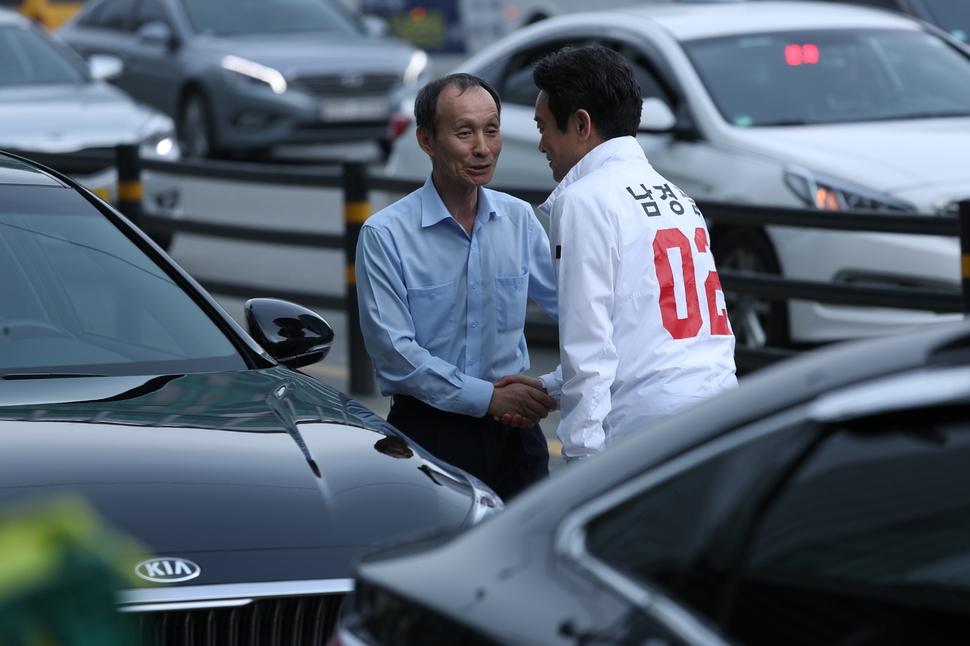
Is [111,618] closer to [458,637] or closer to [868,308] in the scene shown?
[458,637]

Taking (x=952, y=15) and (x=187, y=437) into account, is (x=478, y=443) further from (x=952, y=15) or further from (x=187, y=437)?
(x=952, y=15)

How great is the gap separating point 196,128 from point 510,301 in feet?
41.3

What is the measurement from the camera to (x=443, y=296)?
396 cm

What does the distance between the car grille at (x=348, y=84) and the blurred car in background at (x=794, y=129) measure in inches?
256

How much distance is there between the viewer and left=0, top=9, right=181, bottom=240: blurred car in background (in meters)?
10.3

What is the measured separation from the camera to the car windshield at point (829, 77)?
7.96 m

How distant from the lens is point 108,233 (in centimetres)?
438

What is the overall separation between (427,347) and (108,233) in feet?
3.42

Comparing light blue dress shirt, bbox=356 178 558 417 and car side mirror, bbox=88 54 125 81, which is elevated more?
light blue dress shirt, bbox=356 178 558 417

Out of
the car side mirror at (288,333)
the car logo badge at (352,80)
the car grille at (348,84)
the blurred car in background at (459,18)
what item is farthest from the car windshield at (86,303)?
the blurred car in background at (459,18)

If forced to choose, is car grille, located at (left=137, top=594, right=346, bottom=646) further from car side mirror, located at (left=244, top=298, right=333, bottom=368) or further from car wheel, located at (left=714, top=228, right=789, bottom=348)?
car wheel, located at (left=714, top=228, right=789, bottom=348)

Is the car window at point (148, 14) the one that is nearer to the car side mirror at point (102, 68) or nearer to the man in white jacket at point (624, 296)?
the car side mirror at point (102, 68)

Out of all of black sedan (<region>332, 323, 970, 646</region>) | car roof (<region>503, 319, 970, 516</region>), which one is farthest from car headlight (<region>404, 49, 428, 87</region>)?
black sedan (<region>332, 323, 970, 646</region>)

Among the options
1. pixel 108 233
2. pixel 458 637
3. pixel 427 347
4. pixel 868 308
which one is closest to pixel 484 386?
pixel 427 347
